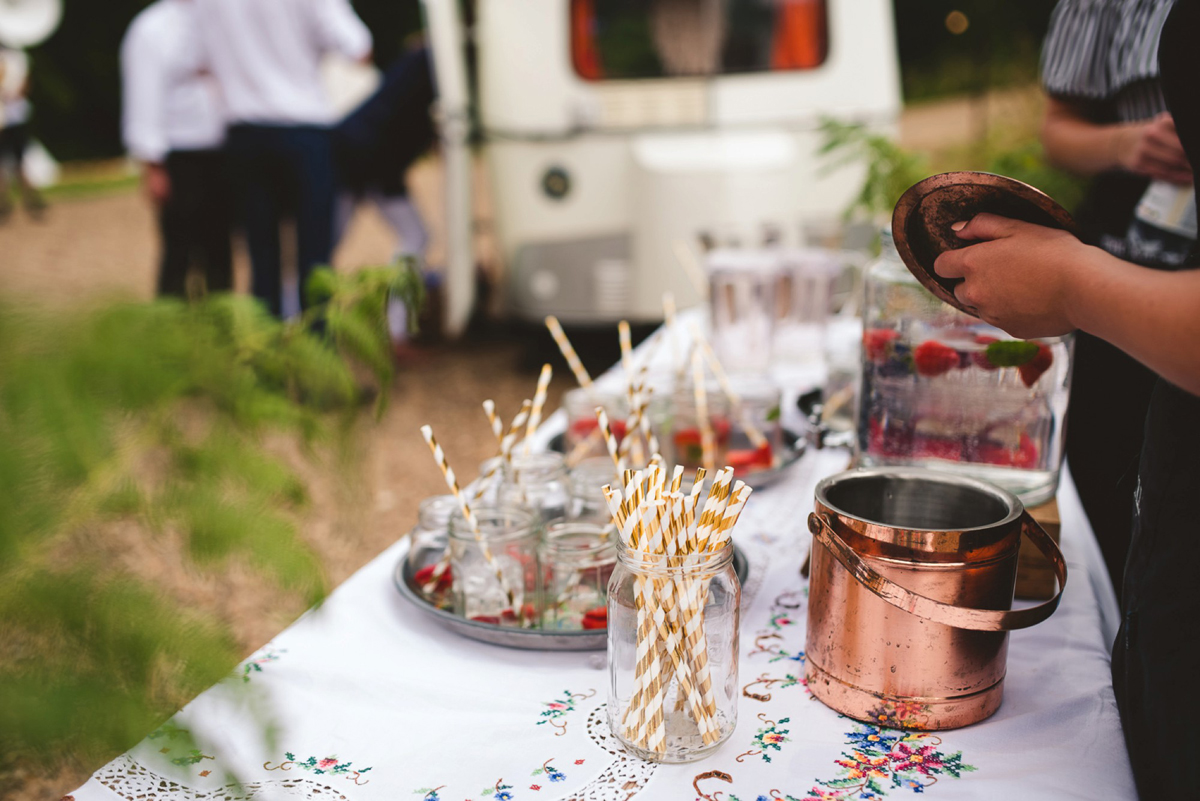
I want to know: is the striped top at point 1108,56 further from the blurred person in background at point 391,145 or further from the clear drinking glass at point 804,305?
the blurred person in background at point 391,145

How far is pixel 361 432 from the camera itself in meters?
0.97

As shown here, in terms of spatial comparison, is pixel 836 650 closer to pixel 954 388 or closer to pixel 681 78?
pixel 954 388

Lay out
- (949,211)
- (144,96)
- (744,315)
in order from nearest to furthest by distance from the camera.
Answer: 1. (949,211)
2. (744,315)
3. (144,96)

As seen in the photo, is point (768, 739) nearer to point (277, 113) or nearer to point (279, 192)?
point (277, 113)

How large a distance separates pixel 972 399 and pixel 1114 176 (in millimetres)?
968

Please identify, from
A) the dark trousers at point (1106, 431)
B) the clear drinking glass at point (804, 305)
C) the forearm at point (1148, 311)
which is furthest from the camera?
the clear drinking glass at point (804, 305)

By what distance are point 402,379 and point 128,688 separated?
513cm

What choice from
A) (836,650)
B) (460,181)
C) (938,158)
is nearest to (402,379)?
(460,181)

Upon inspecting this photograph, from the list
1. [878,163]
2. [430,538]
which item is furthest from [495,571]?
[878,163]

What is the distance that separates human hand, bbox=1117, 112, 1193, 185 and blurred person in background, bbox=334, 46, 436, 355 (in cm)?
400

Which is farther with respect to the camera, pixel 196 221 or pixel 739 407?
pixel 196 221

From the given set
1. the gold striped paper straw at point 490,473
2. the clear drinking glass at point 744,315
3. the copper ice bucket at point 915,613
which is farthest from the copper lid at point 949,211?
the clear drinking glass at point 744,315

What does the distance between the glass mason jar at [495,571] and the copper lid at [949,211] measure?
56 centimetres

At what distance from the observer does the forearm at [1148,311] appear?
2.44ft
